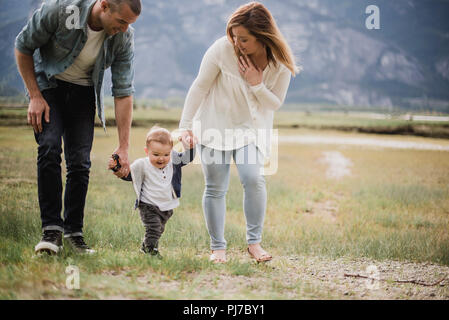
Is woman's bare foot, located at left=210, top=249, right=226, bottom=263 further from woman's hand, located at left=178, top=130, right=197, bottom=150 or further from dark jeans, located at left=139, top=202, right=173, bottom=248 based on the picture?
woman's hand, located at left=178, top=130, right=197, bottom=150

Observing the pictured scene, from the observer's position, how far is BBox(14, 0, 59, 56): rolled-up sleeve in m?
2.68

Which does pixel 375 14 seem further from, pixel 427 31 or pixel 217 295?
pixel 427 31

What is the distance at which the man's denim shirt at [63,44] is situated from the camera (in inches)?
106

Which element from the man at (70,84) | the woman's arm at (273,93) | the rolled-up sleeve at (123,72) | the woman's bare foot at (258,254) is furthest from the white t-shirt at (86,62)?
the woman's bare foot at (258,254)

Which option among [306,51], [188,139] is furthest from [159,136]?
[306,51]

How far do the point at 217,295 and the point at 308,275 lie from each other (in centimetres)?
96

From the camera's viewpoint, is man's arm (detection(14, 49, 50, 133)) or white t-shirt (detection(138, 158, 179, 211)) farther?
white t-shirt (detection(138, 158, 179, 211))

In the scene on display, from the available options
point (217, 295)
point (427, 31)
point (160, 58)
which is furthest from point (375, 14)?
point (160, 58)

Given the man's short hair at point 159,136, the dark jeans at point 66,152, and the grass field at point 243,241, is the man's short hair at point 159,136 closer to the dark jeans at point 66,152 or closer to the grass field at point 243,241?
the dark jeans at point 66,152

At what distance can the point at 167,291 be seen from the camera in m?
2.43

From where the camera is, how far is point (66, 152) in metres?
2.98

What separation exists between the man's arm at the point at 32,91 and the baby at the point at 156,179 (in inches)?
19.9

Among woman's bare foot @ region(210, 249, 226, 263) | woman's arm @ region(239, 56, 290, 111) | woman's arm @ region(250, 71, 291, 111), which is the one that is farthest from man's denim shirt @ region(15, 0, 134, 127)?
woman's bare foot @ region(210, 249, 226, 263)

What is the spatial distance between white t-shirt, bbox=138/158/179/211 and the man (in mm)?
142
